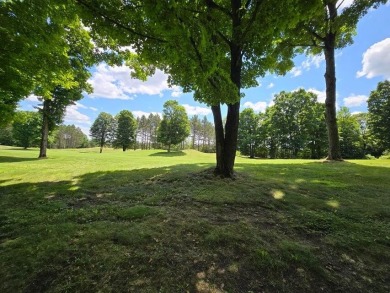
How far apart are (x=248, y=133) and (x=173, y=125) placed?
52.0 feet

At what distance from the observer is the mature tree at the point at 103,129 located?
195 feet

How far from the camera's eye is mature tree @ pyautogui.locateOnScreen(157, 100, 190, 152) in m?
47.1

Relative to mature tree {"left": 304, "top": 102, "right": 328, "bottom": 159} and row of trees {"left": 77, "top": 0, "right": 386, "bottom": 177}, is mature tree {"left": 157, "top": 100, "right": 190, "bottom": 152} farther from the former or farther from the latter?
row of trees {"left": 77, "top": 0, "right": 386, "bottom": 177}

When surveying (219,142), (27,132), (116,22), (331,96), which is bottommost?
(219,142)

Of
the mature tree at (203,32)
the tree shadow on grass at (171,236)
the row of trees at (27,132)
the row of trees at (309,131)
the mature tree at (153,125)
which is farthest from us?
the mature tree at (153,125)

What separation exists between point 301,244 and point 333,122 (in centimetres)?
1211

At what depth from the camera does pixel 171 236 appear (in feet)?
13.0

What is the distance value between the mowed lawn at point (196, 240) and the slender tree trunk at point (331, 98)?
7.07 metres

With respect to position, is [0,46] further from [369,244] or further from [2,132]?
[2,132]

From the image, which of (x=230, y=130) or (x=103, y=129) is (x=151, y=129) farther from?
(x=230, y=130)

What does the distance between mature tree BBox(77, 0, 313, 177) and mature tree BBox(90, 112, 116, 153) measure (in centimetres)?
5630

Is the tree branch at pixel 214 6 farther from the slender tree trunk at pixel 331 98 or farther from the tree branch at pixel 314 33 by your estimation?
the slender tree trunk at pixel 331 98

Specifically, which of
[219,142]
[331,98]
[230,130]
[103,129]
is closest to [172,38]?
[230,130]

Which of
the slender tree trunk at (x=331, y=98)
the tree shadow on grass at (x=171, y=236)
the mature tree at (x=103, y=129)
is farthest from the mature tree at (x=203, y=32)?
the mature tree at (x=103, y=129)
